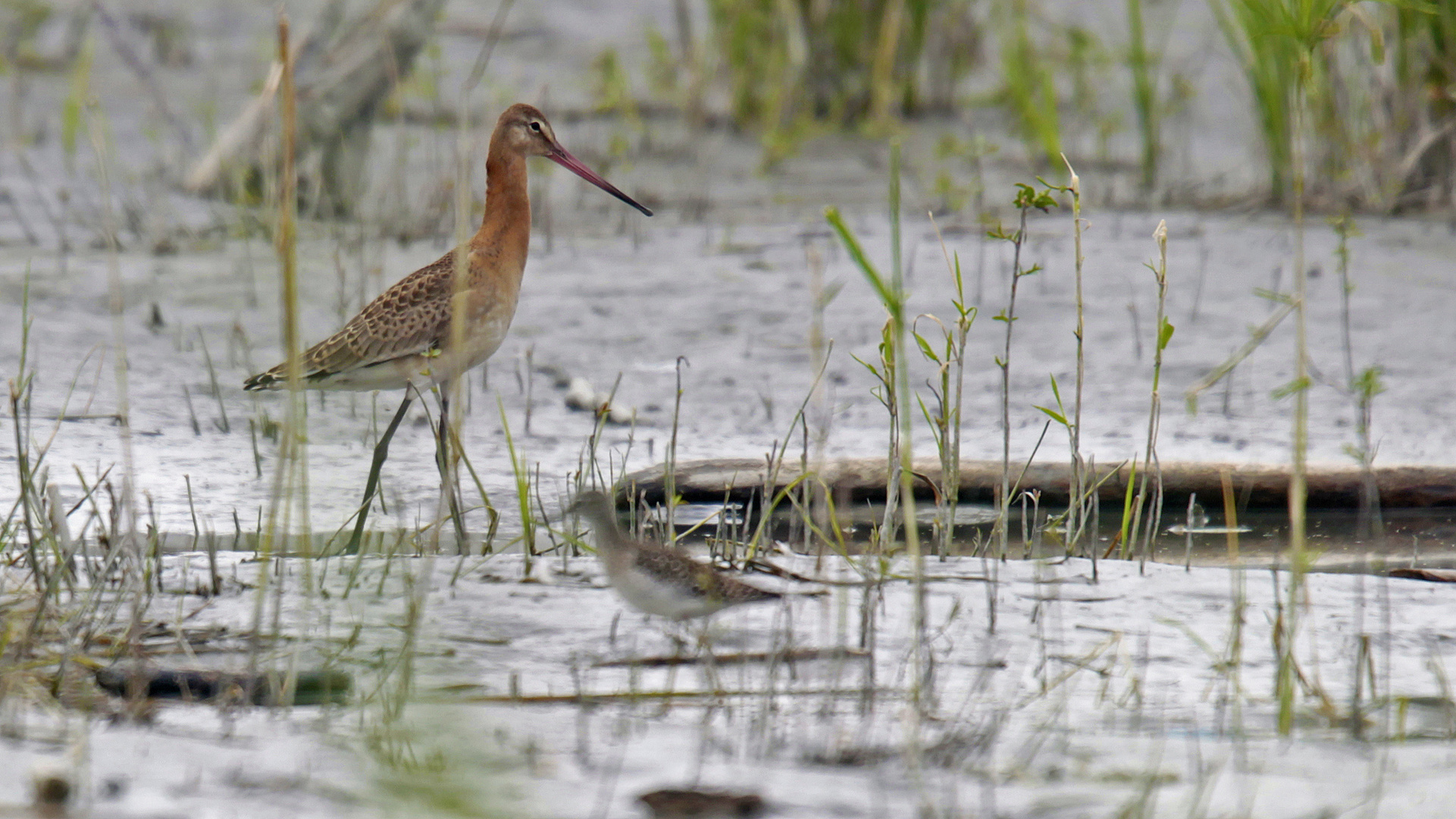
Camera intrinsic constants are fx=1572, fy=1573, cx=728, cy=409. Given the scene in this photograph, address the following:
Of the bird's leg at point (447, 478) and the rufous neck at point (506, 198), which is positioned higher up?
the rufous neck at point (506, 198)

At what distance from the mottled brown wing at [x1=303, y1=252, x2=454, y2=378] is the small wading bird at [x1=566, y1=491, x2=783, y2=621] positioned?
140 centimetres

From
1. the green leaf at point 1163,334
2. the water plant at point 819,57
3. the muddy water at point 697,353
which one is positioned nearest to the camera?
the green leaf at point 1163,334

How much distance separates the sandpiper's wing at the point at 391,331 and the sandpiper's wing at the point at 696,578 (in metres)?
1.46

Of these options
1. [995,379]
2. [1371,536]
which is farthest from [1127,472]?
[995,379]

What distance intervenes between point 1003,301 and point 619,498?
2382 mm

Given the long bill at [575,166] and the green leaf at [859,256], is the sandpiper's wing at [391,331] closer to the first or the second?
the long bill at [575,166]

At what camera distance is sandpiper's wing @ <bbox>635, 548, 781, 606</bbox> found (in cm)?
279

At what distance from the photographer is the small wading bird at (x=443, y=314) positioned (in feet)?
13.5

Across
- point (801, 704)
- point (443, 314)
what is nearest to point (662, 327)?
point (443, 314)

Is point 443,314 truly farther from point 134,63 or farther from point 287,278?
point 134,63

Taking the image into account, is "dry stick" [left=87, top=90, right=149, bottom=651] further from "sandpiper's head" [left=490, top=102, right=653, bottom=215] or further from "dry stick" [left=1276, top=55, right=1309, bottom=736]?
"dry stick" [left=1276, top=55, right=1309, bottom=736]

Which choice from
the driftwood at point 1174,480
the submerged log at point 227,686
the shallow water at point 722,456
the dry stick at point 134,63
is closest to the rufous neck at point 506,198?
the shallow water at point 722,456

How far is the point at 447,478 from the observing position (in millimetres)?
3057

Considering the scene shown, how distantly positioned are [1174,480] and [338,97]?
445cm
